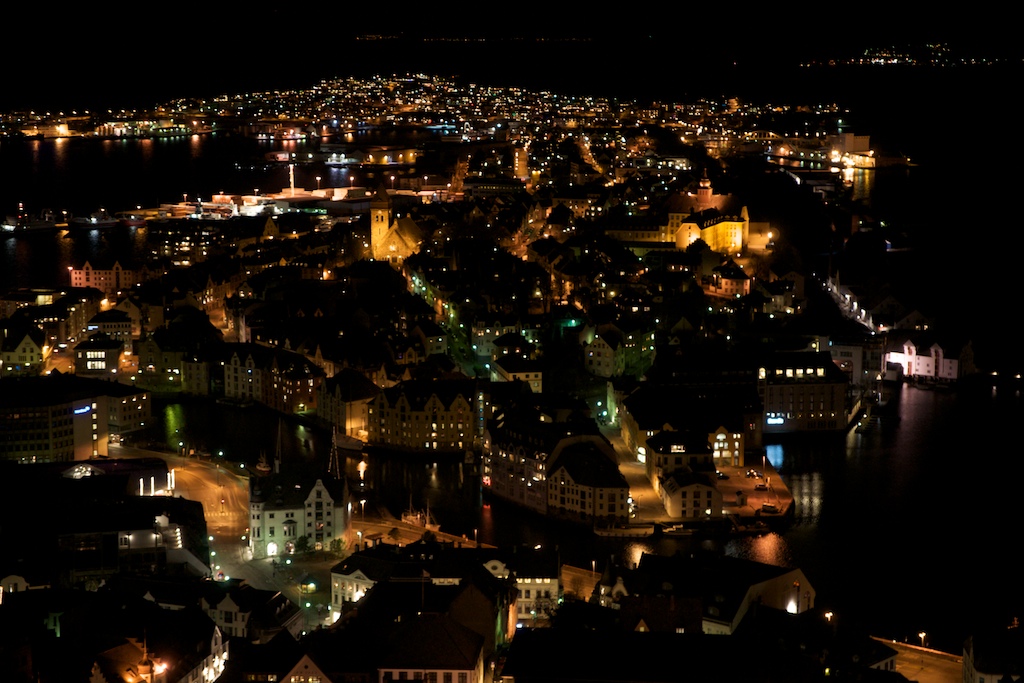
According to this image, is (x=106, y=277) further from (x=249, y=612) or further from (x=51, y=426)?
(x=249, y=612)

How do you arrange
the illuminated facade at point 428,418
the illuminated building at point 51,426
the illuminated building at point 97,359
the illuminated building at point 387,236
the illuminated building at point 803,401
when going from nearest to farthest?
the illuminated building at point 51,426 → the illuminated facade at point 428,418 → the illuminated building at point 803,401 → the illuminated building at point 97,359 → the illuminated building at point 387,236

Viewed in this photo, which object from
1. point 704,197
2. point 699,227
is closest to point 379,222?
point 699,227

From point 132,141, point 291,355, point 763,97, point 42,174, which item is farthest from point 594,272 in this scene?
point 763,97

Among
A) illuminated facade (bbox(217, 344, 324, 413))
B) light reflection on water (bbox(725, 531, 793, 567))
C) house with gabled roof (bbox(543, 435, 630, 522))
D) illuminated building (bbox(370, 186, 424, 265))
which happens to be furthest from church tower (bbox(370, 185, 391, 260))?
light reflection on water (bbox(725, 531, 793, 567))

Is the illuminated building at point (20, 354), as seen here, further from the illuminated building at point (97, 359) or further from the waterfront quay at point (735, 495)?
the waterfront quay at point (735, 495)

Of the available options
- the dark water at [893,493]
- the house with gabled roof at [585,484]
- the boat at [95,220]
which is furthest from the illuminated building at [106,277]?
the house with gabled roof at [585,484]

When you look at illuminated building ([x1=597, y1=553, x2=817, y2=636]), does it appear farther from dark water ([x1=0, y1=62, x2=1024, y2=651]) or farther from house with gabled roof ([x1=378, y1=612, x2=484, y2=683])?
house with gabled roof ([x1=378, y1=612, x2=484, y2=683])

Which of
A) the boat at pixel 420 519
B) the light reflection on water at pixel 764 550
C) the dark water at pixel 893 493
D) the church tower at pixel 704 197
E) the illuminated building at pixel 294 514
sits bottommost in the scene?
the dark water at pixel 893 493

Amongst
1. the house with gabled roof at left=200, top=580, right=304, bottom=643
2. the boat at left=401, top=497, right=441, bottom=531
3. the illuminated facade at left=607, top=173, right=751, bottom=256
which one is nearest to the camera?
the house with gabled roof at left=200, top=580, right=304, bottom=643
